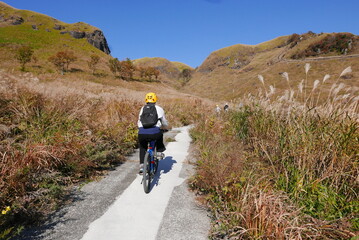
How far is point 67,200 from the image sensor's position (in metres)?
3.79

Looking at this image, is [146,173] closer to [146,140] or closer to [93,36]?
[146,140]

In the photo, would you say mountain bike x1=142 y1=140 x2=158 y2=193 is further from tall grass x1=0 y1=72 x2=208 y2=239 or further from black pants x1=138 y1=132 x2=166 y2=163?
tall grass x1=0 y1=72 x2=208 y2=239

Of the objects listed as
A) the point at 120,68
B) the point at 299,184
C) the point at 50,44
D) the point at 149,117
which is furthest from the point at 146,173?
the point at 50,44

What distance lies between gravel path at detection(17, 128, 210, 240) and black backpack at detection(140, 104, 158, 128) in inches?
61.7

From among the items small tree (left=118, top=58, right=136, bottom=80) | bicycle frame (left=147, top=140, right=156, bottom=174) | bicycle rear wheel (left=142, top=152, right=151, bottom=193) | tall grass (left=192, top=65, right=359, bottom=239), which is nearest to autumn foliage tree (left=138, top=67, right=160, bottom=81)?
small tree (left=118, top=58, right=136, bottom=80)

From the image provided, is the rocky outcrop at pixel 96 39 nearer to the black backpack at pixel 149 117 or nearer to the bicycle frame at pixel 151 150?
the black backpack at pixel 149 117

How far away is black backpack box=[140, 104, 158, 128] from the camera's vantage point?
4.53 meters

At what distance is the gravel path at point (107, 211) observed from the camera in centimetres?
293

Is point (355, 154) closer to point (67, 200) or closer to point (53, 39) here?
point (67, 200)

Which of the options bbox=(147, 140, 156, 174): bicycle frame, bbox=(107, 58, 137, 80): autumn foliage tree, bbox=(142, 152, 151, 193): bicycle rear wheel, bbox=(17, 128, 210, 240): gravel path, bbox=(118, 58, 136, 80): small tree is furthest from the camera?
bbox=(118, 58, 136, 80): small tree

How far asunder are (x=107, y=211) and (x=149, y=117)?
2136 millimetres

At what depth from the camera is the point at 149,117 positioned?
4559 millimetres

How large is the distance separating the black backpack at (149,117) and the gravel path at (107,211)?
157cm

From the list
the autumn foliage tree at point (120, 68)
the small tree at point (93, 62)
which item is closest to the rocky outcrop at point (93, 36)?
the autumn foliage tree at point (120, 68)
